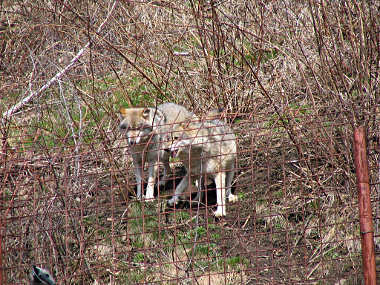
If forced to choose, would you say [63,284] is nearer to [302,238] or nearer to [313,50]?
[302,238]

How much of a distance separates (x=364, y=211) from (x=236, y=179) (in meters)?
3.53

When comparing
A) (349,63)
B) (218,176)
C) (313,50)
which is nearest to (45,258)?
(218,176)

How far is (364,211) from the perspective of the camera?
13.4 feet

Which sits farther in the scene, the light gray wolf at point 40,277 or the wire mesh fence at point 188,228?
the wire mesh fence at point 188,228

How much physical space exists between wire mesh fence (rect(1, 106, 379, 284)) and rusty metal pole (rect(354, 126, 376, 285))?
109 centimetres

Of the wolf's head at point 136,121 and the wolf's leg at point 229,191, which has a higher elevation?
the wolf's head at point 136,121

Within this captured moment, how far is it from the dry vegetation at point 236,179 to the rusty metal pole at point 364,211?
0.56 meters

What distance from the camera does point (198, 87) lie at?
28.1 ft

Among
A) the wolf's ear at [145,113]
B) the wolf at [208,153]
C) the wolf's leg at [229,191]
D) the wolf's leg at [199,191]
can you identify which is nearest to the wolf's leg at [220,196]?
the wolf at [208,153]

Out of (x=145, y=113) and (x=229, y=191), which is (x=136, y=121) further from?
(x=229, y=191)

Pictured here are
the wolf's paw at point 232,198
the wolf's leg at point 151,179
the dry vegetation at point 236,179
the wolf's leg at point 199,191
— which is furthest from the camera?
the wolf's leg at point 151,179

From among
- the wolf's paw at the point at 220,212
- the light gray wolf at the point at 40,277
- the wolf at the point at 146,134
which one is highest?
the wolf at the point at 146,134

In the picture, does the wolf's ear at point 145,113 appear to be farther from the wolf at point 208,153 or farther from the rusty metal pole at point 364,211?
the rusty metal pole at point 364,211

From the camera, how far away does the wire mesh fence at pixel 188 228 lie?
223 inches
